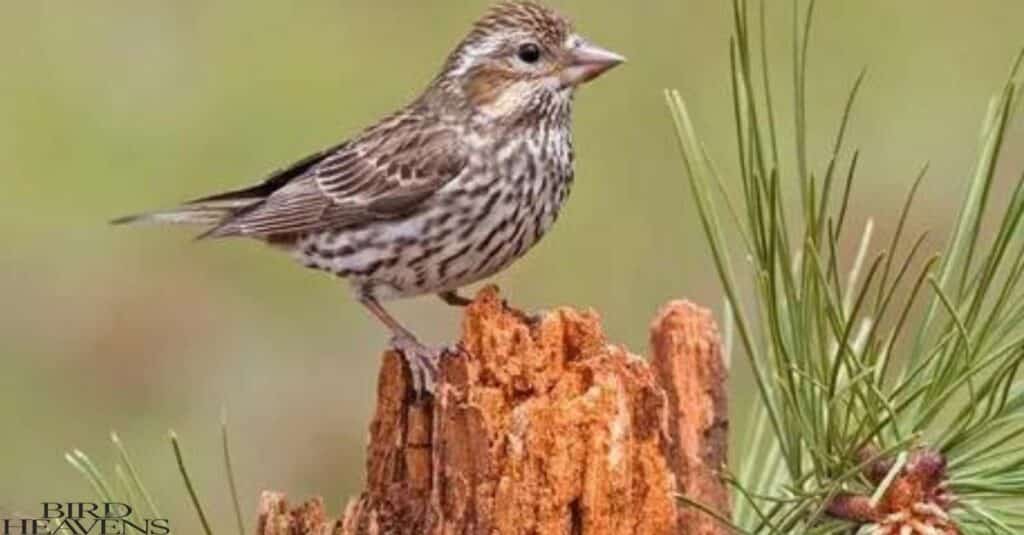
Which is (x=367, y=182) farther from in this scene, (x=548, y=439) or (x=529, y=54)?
(x=548, y=439)

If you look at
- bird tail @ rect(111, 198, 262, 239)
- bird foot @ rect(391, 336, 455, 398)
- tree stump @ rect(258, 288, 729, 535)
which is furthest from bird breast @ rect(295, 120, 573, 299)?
tree stump @ rect(258, 288, 729, 535)

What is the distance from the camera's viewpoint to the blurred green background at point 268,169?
9.34 metres

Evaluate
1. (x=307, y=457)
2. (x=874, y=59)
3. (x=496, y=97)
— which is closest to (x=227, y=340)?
(x=307, y=457)

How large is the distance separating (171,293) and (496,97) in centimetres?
395

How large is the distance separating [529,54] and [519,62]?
28 mm

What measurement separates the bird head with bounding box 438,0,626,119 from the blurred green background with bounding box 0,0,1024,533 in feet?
8.69

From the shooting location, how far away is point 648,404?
13.1 feet

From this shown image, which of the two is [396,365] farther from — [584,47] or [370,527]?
[584,47]

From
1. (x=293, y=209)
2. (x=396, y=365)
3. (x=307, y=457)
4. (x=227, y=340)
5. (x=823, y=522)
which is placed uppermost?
(x=227, y=340)

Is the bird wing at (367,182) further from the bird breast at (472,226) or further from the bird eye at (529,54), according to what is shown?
the bird eye at (529,54)

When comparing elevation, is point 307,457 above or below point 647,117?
below

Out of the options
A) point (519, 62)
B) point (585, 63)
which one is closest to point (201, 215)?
point (519, 62)

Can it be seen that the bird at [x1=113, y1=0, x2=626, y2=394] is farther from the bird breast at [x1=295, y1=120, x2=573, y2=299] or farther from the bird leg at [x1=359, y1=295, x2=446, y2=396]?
the bird leg at [x1=359, y1=295, x2=446, y2=396]

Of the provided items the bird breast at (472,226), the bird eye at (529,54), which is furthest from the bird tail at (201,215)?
the bird eye at (529,54)
